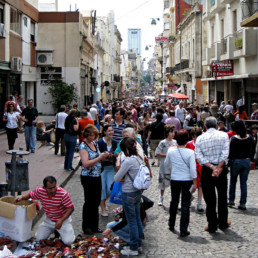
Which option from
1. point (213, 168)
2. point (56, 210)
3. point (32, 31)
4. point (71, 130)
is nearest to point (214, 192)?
point (213, 168)

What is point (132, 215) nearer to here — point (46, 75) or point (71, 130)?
point (71, 130)

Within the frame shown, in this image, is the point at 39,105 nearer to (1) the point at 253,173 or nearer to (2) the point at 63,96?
(2) the point at 63,96

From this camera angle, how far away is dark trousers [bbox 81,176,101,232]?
21.7 ft

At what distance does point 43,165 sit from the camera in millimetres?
12570

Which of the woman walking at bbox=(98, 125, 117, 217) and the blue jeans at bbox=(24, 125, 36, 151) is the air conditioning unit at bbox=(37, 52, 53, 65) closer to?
the blue jeans at bbox=(24, 125, 36, 151)

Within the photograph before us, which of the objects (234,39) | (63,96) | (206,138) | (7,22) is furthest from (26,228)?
(63,96)

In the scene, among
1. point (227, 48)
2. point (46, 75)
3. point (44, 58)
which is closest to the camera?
point (227, 48)

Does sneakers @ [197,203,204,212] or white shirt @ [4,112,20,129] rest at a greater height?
white shirt @ [4,112,20,129]

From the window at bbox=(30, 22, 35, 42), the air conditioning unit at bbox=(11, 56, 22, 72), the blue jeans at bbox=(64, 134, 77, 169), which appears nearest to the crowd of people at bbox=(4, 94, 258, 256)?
the blue jeans at bbox=(64, 134, 77, 169)

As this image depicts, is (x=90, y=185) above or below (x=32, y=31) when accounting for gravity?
below

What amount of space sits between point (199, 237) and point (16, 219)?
8.78 ft

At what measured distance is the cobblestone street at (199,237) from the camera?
228 inches

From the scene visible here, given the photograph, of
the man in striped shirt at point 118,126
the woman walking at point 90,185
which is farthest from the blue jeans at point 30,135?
the woman walking at point 90,185

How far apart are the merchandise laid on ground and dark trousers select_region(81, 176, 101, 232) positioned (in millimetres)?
414
